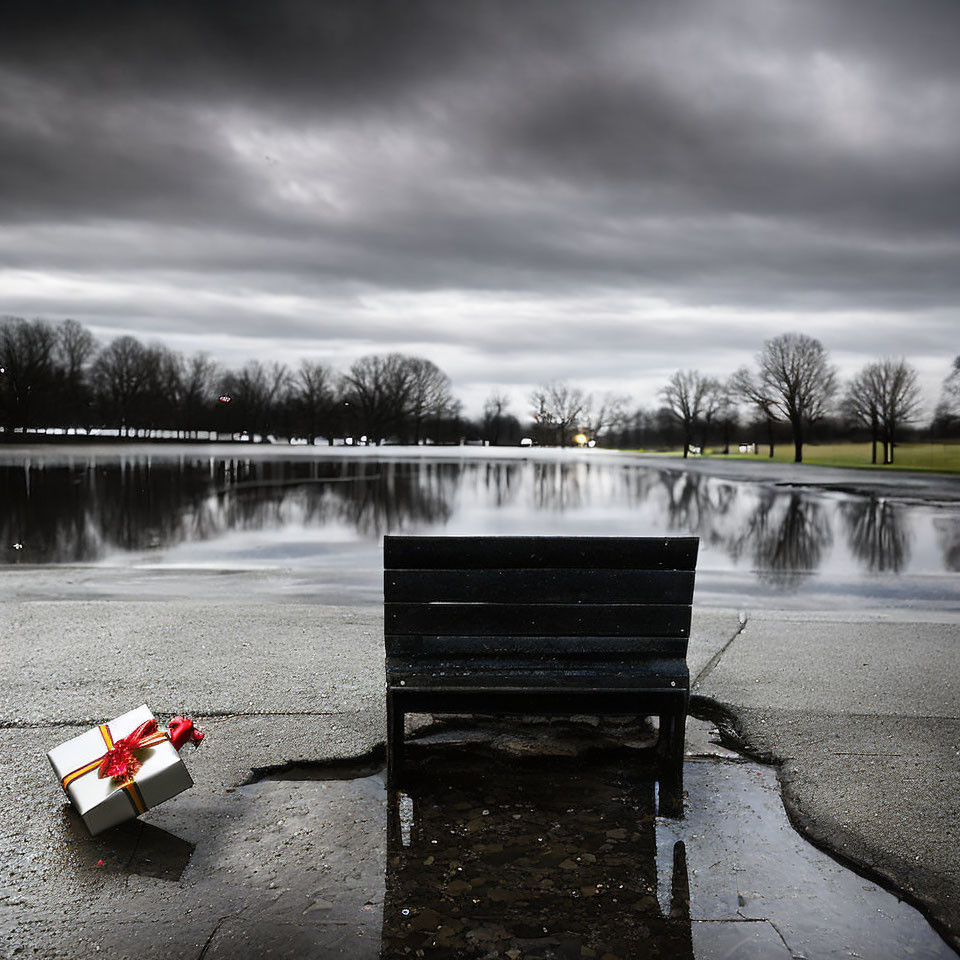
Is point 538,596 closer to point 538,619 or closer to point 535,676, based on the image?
point 538,619

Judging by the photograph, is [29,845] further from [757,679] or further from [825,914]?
[757,679]

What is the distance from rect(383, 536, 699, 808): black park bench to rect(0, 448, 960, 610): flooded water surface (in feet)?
16.4

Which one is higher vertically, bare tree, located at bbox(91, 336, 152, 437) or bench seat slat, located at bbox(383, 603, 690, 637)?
bare tree, located at bbox(91, 336, 152, 437)

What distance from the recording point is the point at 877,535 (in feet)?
50.4

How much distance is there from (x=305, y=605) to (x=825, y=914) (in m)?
5.90

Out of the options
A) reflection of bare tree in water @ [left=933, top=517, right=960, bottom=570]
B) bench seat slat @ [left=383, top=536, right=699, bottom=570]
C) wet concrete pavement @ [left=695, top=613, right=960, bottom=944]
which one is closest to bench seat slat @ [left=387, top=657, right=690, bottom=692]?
bench seat slat @ [left=383, top=536, right=699, bottom=570]

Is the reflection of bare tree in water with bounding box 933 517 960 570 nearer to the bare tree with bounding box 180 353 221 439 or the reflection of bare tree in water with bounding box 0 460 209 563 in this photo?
the reflection of bare tree in water with bounding box 0 460 209 563

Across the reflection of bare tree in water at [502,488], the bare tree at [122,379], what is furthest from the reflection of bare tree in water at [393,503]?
the bare tree at [122,379]

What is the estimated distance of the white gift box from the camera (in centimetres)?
330

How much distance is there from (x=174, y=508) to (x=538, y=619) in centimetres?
1704

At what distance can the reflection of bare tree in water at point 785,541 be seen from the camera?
36.6 feet

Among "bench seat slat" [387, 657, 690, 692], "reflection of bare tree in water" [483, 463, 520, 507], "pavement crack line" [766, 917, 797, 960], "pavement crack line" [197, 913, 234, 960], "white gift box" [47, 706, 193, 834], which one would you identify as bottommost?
"reflection of bare tree in water" [483, 463, 520, 507]

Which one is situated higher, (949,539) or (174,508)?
(174,508)

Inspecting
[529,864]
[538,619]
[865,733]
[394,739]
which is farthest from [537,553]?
[865,733]
